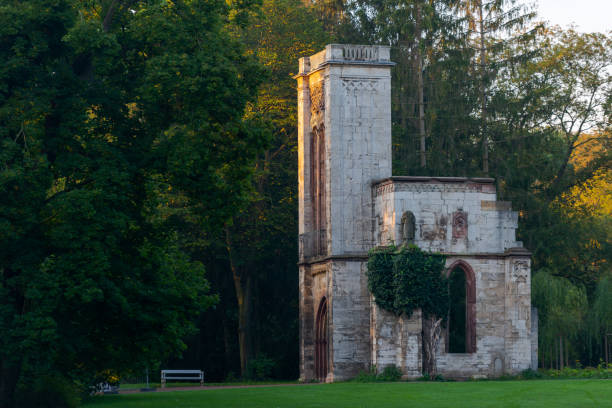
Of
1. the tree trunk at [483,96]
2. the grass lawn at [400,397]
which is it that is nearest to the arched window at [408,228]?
the grass lawn at [400,397]

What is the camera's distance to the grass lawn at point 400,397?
2736 centimetres

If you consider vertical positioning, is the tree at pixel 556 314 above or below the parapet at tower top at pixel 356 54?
below

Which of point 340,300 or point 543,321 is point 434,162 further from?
point 340,300

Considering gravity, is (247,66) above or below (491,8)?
below

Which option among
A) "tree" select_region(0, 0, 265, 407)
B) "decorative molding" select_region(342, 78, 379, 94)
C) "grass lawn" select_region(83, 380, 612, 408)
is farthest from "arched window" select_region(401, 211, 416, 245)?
"tree" select_region(0, 0, 265, 407)

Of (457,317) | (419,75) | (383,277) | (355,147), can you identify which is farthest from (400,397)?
(419,75)

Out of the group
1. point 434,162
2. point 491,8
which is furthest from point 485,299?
point 491,8

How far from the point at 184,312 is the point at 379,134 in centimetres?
1830

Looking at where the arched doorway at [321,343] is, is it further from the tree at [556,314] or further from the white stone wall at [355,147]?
the tree at [556,314]

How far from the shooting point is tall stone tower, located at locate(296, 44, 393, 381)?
43.4m

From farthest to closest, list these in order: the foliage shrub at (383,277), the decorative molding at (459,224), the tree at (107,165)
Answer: the decorative molding at (459,224) < the foliage shrub at (383,277) < the tree at (107,165)

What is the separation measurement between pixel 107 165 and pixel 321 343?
21.4 m

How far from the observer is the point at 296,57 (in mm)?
52625

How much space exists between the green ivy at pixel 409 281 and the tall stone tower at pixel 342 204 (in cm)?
230
